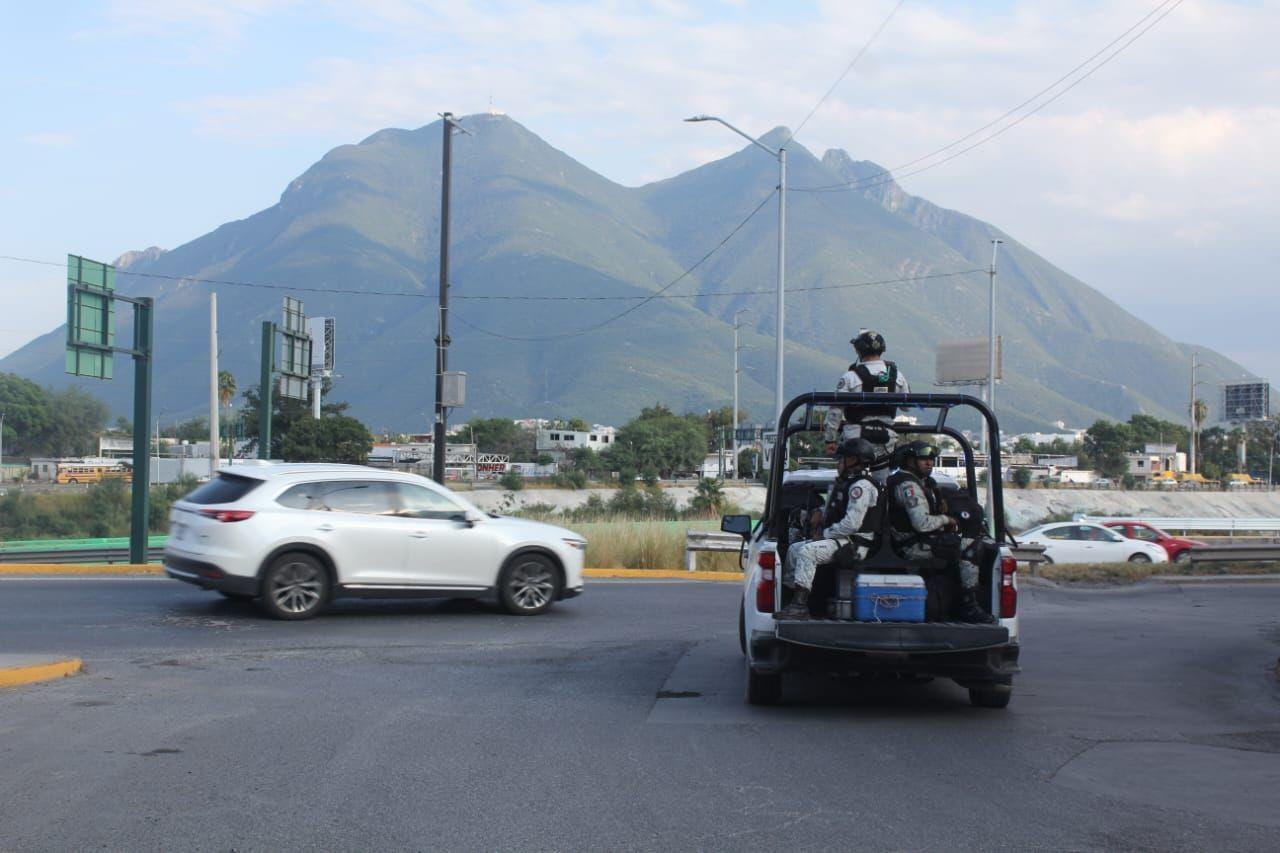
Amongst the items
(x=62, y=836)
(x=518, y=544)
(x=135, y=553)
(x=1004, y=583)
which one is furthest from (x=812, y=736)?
(x=135, y=553)

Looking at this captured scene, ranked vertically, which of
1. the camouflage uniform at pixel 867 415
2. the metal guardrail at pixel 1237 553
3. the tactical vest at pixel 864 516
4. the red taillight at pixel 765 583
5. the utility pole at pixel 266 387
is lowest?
the metal guardrail at pixel 1237 553

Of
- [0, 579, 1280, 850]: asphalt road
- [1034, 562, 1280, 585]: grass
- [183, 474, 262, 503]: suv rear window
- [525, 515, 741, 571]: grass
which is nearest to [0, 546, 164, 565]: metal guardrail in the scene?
[525, 515, 741, 571]: grass

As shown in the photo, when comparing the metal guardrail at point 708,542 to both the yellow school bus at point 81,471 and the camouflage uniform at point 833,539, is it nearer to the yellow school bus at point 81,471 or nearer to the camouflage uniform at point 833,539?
the camouflage uniform at point 833,539

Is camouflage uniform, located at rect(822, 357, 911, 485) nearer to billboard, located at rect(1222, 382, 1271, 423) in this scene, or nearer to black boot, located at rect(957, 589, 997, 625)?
black boot, located at rect(957, 589, 997, 625)

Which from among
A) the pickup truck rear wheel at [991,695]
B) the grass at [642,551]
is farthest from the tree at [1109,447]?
the pickup truck rear wheel at [991,695]

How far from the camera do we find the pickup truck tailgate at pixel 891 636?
8258 millimetres

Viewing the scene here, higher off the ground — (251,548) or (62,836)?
(251,548)

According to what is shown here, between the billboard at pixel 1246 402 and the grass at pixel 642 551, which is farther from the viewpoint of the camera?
the billboard at pixel 1246 402

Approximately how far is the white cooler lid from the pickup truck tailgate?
0.88 feet

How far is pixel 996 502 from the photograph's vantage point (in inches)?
343

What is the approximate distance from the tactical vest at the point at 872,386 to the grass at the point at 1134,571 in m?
13.9

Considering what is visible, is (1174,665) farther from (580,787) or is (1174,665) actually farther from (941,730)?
(580,787)

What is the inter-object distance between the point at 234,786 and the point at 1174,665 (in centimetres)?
851

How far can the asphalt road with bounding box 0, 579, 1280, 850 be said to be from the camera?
5.94 metres
